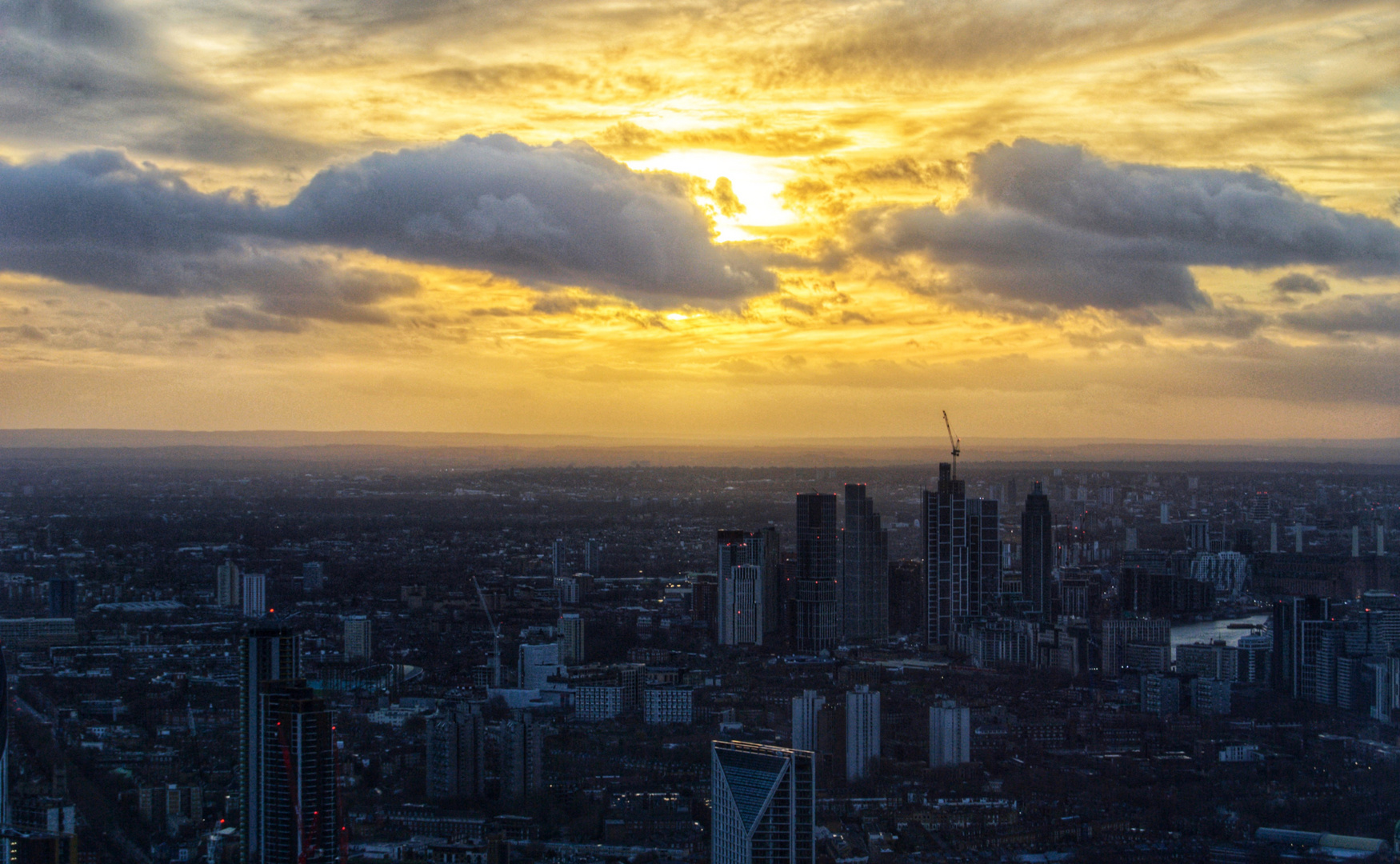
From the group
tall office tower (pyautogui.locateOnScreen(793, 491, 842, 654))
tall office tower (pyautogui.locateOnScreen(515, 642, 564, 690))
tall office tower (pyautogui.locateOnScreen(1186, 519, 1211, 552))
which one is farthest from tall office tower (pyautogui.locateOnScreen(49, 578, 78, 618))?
tall office tower (pyautogui.locateOnScreen(1186, 519, 1211, 552))

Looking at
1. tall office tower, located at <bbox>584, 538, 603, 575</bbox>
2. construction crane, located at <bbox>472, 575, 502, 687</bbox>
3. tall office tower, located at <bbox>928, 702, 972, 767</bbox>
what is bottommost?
tall office tower, located at <bbox>928, 702, 972, 767</bbox>

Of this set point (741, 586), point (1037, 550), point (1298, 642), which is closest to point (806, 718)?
point (1298, 642)

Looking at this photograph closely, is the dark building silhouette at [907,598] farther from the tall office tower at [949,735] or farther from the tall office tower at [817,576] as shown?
the tall office tower at [949,735]

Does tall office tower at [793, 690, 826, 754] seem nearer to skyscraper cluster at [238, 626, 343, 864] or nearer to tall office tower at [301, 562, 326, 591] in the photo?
skyscraper cluster at [238, 626, 343, 864]

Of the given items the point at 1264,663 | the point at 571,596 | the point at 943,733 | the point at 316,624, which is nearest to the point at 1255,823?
the point at 943,733

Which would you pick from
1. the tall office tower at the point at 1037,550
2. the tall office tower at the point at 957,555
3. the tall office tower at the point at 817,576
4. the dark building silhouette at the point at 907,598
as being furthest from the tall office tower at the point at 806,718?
the tall office tower at the point at 1037,550

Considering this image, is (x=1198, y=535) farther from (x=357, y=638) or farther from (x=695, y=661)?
(x=357, y=638)
